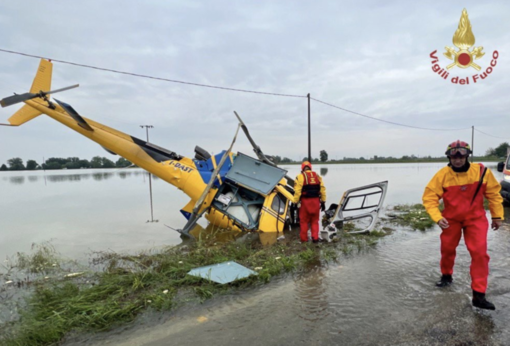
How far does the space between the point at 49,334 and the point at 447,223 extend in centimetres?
449

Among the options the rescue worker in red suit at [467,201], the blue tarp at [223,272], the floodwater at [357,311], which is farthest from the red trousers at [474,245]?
Result: the blue tarp at [223,272]

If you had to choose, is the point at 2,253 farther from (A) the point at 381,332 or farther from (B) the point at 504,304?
(B) the point at 504,304

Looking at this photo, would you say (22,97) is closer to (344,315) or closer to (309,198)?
(309,198)

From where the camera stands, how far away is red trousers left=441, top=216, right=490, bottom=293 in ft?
10.5

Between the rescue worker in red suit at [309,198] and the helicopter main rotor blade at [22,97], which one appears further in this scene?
the helicopter main rotor blade at [22,97]

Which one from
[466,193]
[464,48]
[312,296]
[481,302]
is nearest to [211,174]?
[312,296]

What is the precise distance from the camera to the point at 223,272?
14.5 ft

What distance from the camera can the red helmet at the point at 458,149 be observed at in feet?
11.1

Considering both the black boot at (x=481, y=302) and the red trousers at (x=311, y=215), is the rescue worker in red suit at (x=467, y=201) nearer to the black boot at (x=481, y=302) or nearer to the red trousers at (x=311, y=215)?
the black boot at (x=481, y=302)

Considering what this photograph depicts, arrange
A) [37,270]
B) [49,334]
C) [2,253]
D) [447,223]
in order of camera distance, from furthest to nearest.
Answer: [2,253] → [37,270] → [447,223] → [49,334]

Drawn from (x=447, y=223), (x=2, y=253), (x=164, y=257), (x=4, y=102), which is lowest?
(x=2, y=253)

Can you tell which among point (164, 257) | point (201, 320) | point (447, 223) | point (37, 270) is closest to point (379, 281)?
point (447, 223)

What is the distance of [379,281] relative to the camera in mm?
4023

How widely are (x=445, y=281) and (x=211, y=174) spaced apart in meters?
6.17
